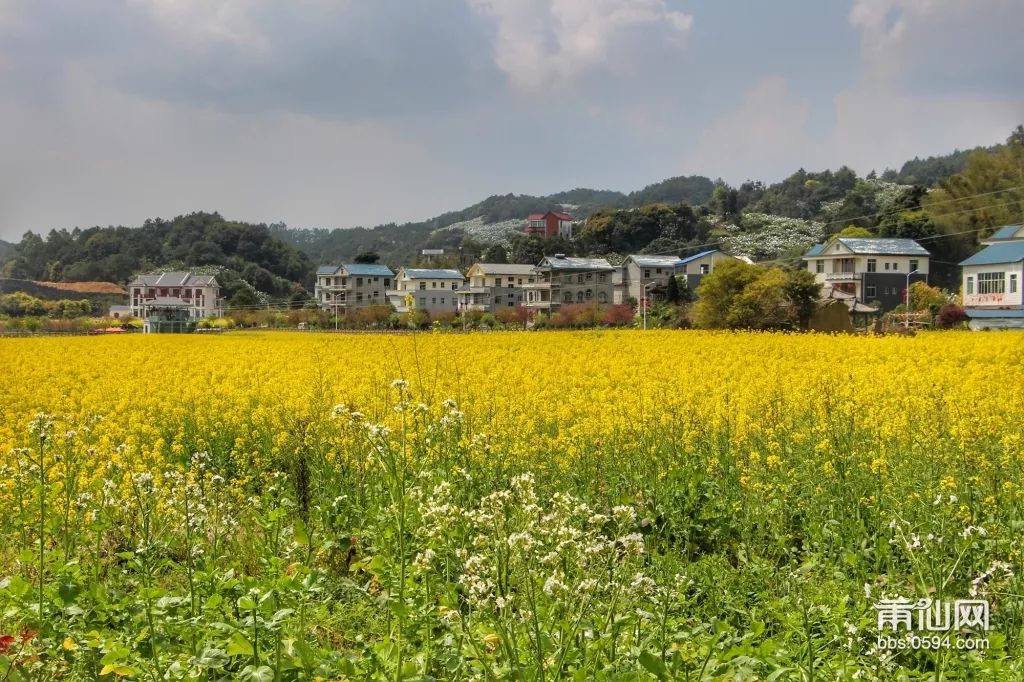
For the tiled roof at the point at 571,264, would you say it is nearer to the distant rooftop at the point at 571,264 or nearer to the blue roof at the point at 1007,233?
the distant rooftop at the point at 571,264

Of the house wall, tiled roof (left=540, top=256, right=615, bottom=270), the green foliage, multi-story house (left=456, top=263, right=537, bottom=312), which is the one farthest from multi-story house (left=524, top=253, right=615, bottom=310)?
the green foliage

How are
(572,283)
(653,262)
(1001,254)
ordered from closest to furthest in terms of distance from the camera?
(1001,254) → (572,283) → (653,262)

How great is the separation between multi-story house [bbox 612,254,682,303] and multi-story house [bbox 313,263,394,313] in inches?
927

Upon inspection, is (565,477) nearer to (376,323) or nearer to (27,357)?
(27,357)

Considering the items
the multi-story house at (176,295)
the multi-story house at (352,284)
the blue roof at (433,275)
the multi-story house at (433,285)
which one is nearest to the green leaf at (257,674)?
the multi-story house at (176,295)

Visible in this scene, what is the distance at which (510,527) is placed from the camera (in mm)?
2926

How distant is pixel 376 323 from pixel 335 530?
1444 inches

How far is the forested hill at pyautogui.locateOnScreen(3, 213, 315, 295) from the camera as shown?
6122 centimetres

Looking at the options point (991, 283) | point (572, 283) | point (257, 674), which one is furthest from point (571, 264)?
point (257, 674)

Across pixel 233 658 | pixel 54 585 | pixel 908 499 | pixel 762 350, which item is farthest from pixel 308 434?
pixel 762 350

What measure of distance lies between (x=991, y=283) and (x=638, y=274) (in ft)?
84.9

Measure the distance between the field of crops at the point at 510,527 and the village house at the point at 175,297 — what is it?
3763 cm

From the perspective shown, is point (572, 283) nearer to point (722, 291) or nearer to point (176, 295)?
point (722, 291)

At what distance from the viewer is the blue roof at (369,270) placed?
253 ft
